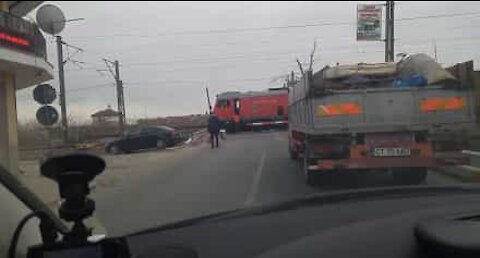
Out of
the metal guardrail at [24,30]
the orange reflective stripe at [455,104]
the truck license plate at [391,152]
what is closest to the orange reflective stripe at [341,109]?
the truck license plate at [391,152]

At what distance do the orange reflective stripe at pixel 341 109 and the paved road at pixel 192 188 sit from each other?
48.6 inches

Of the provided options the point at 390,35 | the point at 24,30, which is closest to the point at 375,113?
the point at 390,35

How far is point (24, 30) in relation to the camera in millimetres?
21484

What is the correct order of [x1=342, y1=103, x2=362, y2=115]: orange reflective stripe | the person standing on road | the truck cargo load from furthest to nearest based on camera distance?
the person standing on road < [x1=342, y1=103, x2=362, y2=115]: orange reflective stripe < the truck cargo load

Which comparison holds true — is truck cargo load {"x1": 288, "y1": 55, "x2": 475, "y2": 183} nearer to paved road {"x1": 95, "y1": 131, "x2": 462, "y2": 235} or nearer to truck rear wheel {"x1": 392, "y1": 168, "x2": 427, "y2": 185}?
truck rear wheel {"x1": 392, "y1": 168, "x2": 427, "y2": 185}

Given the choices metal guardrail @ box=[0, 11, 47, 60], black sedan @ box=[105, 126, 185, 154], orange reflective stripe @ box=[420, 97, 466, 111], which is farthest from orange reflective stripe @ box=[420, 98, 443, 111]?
metal guardrail @ box=[0, 11, 47, 60]

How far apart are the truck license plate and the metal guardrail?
11.1 metres

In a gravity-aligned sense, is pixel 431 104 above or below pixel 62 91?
below

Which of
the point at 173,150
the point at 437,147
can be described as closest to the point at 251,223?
the point at 437,147

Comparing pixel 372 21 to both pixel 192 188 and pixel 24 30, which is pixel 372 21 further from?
pixel 24 30

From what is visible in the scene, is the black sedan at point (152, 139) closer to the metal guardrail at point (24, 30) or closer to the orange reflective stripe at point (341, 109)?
the orange reflective stripe at point (341, 109)

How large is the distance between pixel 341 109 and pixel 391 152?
3.49 ft

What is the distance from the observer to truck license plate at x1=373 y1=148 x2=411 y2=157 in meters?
11.8

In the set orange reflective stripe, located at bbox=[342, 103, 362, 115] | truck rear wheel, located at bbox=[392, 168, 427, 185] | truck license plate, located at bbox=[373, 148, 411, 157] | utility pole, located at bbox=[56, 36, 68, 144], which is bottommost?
truck rear wheel, located at bbox=[392, 168, 427, 185]
